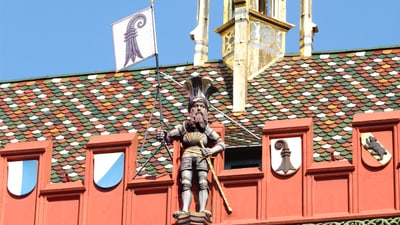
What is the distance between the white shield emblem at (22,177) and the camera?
158 ft

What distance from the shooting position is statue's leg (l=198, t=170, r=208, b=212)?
4672 centimetres

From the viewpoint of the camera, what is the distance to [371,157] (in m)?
46.3

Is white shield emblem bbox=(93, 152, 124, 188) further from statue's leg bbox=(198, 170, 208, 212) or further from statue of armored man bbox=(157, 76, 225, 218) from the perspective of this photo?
statue's leg bbox=(198, 170, 208, 212)

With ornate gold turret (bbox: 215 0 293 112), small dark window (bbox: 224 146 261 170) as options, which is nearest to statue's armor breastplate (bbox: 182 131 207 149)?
small dark window (bbox: 224 146 261 170)

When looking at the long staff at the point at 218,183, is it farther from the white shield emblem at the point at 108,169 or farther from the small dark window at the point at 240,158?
the small dark window at the point at 240,158

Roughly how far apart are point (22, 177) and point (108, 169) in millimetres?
1801

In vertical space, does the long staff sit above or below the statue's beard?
below

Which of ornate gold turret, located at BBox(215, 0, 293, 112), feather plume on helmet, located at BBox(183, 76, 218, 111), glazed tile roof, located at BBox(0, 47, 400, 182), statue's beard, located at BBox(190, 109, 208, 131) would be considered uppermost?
ornate gold turret, located at BBox(215, 0, 293, 112)

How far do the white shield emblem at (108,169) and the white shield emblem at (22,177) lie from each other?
1269mm

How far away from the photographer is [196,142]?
47531mm

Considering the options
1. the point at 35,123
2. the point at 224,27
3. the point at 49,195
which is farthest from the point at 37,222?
the point at 224,27

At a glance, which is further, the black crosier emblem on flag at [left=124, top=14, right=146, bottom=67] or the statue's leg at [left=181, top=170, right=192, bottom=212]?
the black crosier emblem on flag at [left=124, top=14, right=146, bottom=67]

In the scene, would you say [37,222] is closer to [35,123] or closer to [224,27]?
[35,123]

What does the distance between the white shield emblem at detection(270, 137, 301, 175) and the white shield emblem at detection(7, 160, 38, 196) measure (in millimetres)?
4796
